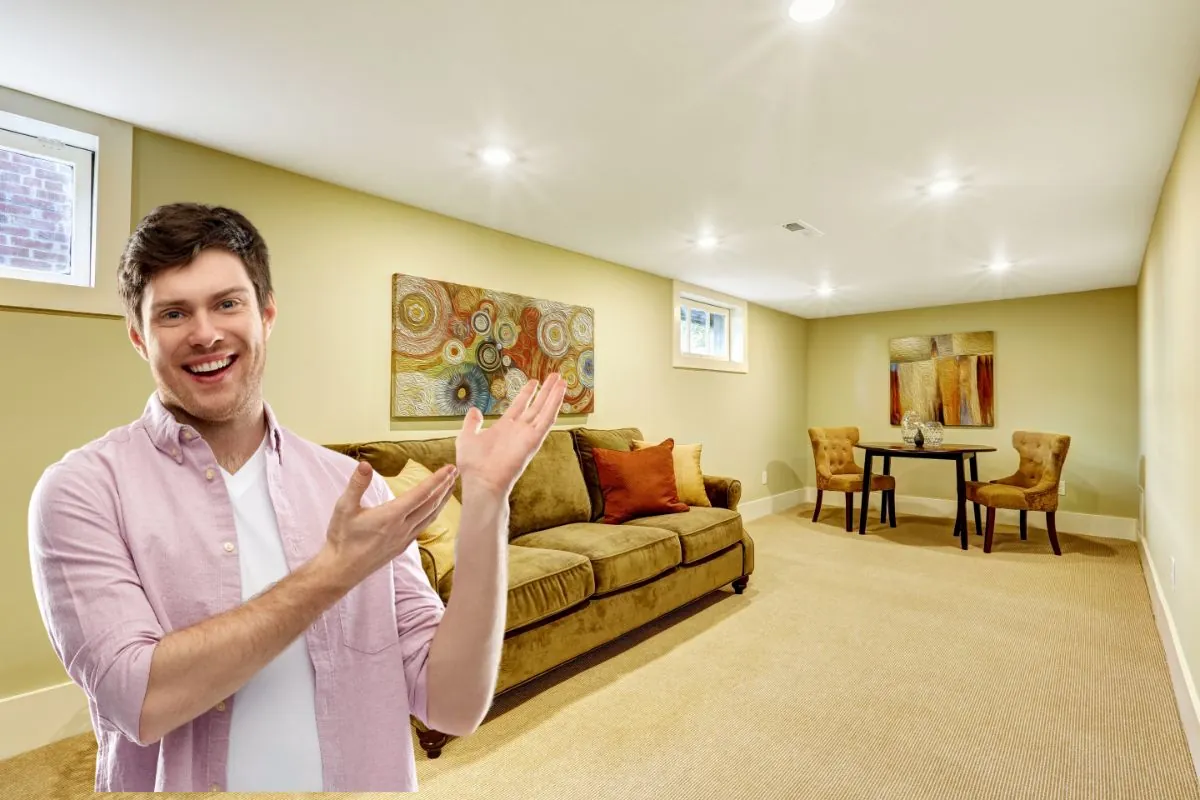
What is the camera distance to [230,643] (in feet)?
1.67

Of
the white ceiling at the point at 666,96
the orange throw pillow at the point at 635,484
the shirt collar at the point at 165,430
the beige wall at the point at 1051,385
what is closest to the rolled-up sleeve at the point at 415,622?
the shirt collar at the point at 165,430

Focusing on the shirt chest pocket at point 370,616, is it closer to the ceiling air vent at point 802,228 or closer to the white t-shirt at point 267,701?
the white t-shirt at point 267,701

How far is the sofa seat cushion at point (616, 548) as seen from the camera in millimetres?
2561

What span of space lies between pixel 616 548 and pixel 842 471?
378cm

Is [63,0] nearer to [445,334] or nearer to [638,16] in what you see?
[638,16]

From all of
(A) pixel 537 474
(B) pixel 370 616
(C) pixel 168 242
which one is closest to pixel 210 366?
(C) pixel 168 242

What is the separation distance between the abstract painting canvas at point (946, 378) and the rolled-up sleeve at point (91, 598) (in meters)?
6.27

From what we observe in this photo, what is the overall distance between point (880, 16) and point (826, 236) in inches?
81.8

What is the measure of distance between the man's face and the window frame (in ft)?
5.97

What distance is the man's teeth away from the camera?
59cm

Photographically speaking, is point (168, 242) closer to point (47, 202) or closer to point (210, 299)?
point (210, 299)

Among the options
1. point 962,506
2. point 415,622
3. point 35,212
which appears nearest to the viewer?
point 415,622

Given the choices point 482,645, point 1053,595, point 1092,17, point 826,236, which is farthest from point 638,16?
point 1053,595

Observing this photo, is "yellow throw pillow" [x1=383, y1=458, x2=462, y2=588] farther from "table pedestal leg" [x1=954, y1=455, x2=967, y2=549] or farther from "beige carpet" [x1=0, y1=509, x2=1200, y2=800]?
"table pedestal leg" [x1=954, y1=455, x2=967, y2=549]
